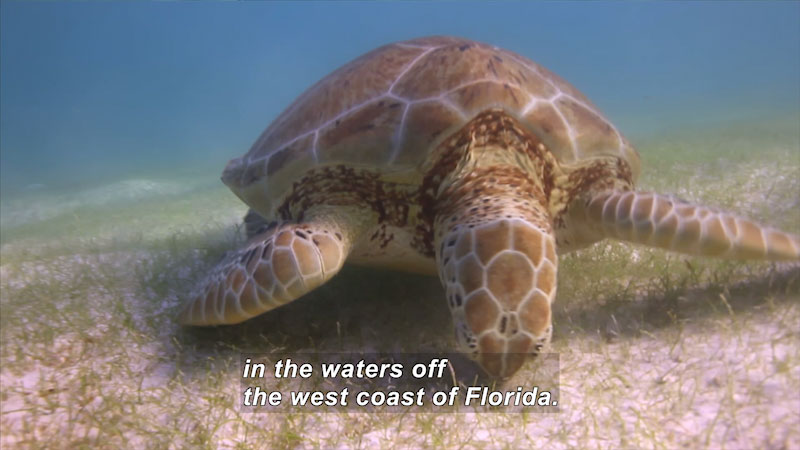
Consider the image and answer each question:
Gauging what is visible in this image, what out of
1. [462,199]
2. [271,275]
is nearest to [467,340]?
[462,199]

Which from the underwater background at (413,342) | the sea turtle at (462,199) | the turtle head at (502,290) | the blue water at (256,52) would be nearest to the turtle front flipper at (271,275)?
the sea turtle at (462,199)

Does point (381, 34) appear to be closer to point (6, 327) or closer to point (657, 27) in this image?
point (657, 27)

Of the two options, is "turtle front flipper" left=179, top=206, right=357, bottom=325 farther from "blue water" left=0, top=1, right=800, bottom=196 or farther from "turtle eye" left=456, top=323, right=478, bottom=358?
"blue water" left=0, top=1, right=800, bottom=196

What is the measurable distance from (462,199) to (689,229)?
1.33 metres

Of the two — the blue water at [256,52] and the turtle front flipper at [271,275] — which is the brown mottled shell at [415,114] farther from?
the blue water at [256,52]

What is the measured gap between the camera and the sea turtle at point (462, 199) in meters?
2.16

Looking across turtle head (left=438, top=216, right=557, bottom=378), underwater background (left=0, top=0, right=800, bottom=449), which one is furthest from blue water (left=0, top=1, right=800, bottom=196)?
turtle head (left=438, top=216, right=557, bottom=378)

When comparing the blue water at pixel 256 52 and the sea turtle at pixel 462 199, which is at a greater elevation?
the blue water at pixel 256 52

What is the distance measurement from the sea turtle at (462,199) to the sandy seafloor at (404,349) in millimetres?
279

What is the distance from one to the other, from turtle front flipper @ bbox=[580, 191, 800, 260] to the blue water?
183 feet

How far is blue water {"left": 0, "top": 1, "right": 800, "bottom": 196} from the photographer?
6781 cm

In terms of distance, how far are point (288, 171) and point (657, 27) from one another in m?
161

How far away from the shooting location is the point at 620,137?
11.0 ft

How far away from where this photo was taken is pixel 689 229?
99.6 inches
